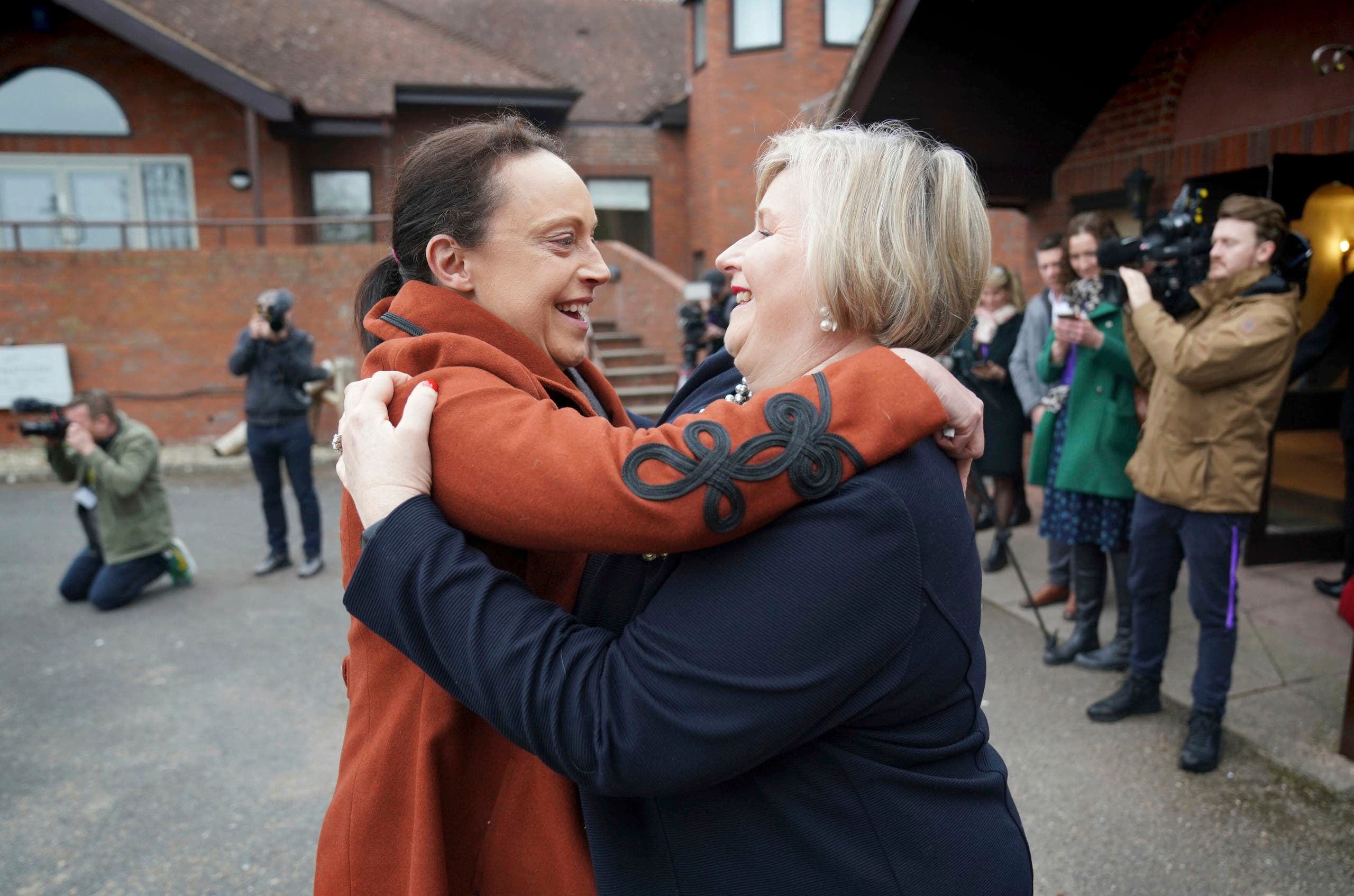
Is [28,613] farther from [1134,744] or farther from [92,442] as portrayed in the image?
[1134,744]

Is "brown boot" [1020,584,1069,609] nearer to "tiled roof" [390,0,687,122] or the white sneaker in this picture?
the white sneaker

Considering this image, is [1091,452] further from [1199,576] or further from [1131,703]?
[1131,703]

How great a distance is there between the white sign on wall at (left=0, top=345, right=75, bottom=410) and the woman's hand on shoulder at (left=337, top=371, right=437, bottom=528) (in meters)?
13.6

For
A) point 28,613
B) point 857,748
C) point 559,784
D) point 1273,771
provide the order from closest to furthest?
point 857,748 < point 559,784 < point 1273,771 < point 28,613

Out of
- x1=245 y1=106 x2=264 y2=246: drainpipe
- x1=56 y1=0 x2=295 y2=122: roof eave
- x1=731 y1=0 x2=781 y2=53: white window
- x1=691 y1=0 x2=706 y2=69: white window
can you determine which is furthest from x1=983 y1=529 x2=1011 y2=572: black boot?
x1=691 y1=0 x2=706 y2=69: white window

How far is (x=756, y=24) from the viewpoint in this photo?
1648 cm

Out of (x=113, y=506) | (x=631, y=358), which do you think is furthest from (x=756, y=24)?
(x=113, y=506)

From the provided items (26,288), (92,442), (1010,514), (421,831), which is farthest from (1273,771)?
(26,288)

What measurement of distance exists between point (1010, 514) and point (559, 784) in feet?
20.1

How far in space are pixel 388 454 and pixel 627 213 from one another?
1836cm

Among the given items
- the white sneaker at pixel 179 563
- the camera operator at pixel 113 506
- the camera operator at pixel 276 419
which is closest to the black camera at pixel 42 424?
the camera operator at pixel 113 506

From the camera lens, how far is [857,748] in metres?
1.17

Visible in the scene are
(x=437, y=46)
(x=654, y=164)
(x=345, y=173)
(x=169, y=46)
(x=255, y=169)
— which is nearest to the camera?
(x=169, y=46)

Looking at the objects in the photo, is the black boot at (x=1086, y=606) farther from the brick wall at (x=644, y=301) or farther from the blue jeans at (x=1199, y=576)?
the brick wall at (x=644, y=301)
